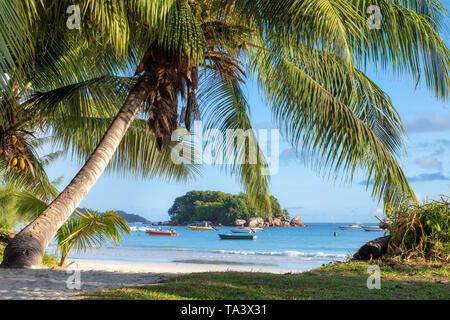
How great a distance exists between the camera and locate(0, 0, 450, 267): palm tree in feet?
22.9

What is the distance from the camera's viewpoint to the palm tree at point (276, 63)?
6.97m

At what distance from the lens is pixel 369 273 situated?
7.21 metres

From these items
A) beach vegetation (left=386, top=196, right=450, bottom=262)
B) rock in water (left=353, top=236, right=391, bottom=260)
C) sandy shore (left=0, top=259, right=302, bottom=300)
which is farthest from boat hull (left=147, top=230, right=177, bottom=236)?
sandy shore (left=0, top=259, right=302, bottom=300)

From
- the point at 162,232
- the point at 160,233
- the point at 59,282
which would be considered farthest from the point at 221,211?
the point at 59,282

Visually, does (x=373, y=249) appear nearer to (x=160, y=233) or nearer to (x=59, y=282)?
(x=59, y=282)

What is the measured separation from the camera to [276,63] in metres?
8.57

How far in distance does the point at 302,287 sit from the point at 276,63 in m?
4.17

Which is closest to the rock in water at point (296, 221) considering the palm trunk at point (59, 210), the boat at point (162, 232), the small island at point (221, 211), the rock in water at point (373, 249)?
the small island at point (221, 211)

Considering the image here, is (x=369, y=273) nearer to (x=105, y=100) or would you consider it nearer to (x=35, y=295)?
(x=35, y=295)

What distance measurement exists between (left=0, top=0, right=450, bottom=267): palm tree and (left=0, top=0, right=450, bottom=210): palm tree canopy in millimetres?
17

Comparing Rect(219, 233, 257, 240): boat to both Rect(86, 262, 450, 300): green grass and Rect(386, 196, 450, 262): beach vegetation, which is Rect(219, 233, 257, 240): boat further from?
Rect(86, 262, 450, 300): green grass

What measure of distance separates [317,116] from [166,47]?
2648 millimetres
